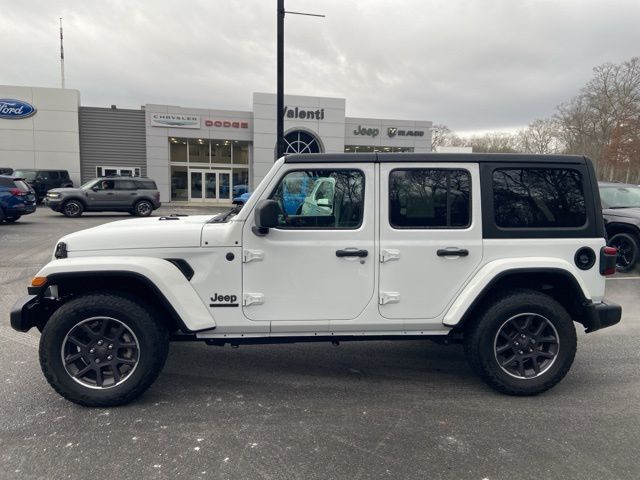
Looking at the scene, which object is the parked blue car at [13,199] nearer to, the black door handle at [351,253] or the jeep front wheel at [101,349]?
the jeep front wheel at [101,349]

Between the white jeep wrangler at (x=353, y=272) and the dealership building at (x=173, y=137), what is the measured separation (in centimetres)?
2440

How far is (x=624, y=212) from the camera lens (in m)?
8.45

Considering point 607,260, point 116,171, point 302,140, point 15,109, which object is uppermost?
point 15,109

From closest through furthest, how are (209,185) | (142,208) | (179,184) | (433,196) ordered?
1. (433,196)
2. (142,208)
3. (179,184)
4. (209,185)

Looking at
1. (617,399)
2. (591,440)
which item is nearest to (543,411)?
(591,440)

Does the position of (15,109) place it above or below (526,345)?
above

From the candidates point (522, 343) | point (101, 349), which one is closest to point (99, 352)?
point (101, 349)

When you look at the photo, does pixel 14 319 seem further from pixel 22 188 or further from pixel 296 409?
pixel 22 188

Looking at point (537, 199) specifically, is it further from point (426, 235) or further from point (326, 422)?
point (326, 422)

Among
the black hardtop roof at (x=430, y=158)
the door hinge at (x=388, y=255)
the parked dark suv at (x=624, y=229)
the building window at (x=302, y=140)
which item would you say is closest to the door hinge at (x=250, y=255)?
the black hardtop roof at (x=430, y=158)

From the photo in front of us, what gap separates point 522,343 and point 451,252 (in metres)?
0.98

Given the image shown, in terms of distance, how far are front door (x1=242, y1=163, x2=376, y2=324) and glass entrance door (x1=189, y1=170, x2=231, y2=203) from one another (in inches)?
1125

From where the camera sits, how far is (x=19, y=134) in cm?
2781

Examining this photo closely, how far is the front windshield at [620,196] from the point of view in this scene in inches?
362
